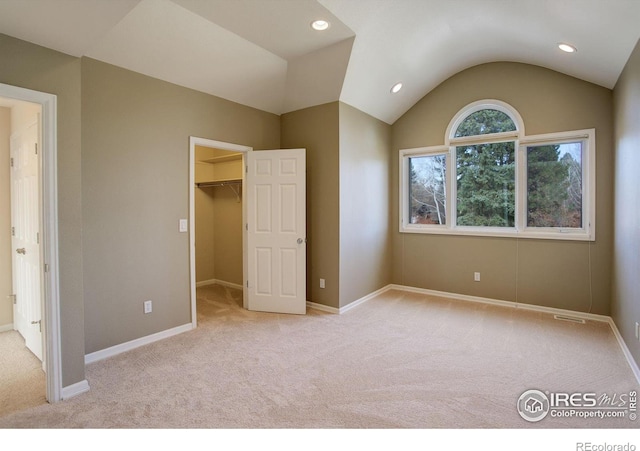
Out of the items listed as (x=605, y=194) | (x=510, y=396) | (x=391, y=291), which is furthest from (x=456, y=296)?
(x=510, y=396)

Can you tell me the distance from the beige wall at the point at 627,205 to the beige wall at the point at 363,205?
266 cm

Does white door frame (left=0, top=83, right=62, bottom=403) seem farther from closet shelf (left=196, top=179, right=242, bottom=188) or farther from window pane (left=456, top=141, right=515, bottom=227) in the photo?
window pane (left=456, top=141, right=515, bottom=227)

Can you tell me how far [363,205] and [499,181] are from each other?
1.88m

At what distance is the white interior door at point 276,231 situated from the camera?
4082mm

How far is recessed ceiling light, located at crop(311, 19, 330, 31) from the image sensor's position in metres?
2.90

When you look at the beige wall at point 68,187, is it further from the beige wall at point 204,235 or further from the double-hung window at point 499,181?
the double-hung window at point 499,181

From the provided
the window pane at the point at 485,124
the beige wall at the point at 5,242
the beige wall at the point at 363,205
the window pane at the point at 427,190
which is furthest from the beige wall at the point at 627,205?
the beige wall at the point at 5,242

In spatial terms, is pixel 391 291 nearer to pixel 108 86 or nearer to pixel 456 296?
pixel 456 296

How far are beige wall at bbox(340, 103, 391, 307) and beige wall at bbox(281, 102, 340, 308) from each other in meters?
0.08

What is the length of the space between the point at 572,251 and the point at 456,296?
1.51 meters

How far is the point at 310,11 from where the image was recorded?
2.74 m

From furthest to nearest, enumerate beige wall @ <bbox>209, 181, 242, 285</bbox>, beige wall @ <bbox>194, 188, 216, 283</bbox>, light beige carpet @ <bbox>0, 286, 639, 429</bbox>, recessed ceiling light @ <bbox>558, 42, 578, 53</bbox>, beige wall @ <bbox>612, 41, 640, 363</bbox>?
beige wall @ <bbox>194, 188, 216, 283</bbox> → beige wall @ <bbox>209, 181, 242, 285</bbox> → recessed ceiling light @ <bbox>558, 42, 578, 53</bbox> → beige wall @ <bbox>612, 41, 640, 363</bbox> → light beige carpet @ <bbox>0, 286, 639, 429</bbox>

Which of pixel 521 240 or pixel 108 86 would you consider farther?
pixel 521 240

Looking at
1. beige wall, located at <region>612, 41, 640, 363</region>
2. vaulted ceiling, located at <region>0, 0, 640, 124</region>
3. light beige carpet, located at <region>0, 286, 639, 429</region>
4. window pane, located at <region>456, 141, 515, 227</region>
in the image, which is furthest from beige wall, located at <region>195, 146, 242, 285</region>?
beige wall, located at <region>612, 41, 640, 363</region>
